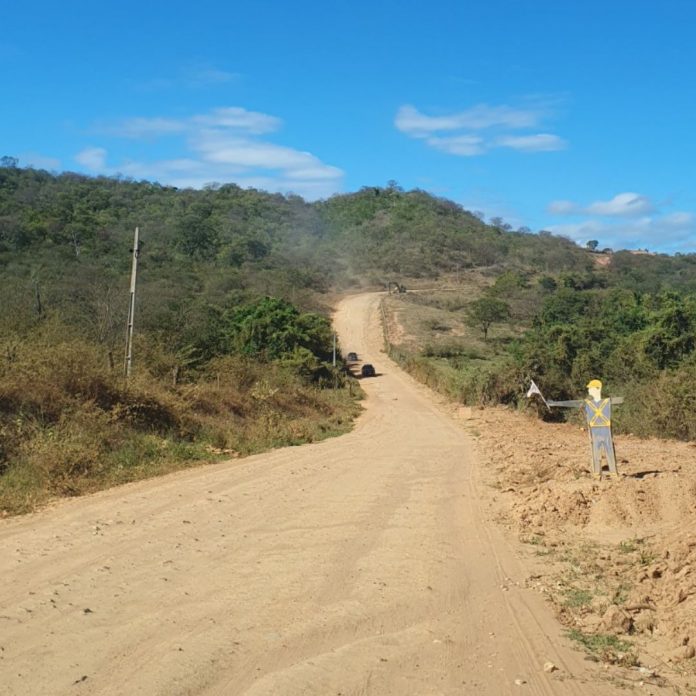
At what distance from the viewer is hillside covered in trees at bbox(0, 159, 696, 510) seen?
519 inches

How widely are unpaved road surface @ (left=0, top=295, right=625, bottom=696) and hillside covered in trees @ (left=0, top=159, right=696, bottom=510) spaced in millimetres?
2552

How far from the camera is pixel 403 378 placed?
45906mm

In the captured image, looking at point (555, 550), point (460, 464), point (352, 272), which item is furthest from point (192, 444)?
point (352, 272)

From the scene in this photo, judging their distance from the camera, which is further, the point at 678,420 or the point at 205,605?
the point at 678,420

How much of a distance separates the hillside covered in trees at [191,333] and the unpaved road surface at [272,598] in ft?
8.37

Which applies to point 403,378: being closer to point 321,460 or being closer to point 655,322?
point 655,322

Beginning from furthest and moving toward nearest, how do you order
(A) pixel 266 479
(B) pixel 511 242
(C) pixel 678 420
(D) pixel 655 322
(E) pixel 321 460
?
(B) pixel 511 242 → (D) pixel 655 322 → (C) pixel 678 420 → (E) pixel 321 460 → (A) pixel 266 479

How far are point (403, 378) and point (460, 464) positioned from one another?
30.7 meters

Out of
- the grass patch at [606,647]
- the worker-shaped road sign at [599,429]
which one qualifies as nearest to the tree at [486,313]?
the worker-shaped road sign at [599,429]

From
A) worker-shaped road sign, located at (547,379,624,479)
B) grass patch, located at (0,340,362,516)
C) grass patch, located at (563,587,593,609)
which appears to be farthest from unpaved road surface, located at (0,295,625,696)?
worker-shaped road sign, located at (547,379,624,479)

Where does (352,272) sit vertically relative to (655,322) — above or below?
above

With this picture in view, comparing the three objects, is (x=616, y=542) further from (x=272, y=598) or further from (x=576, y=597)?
(x=272, y=598)

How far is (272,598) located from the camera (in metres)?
6.29

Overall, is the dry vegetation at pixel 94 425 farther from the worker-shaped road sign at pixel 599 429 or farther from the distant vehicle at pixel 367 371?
the distant vehicle at pixel 367 371
